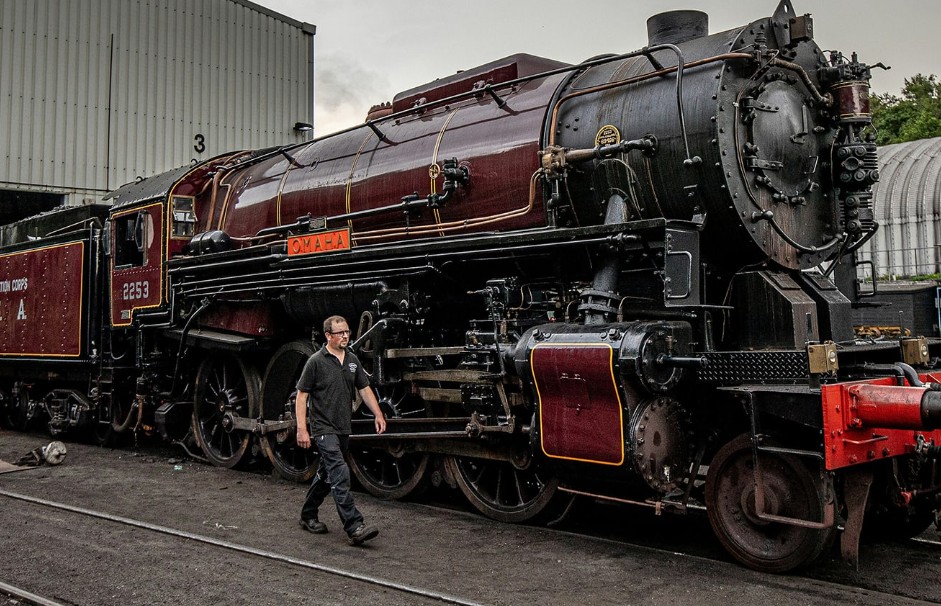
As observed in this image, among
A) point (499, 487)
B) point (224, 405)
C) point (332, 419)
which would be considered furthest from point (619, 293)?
point (224, 405)

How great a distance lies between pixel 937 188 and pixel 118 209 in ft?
58.5

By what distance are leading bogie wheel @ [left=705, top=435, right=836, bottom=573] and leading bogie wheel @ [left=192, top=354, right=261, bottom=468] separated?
4.80m

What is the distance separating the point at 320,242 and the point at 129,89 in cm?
1090

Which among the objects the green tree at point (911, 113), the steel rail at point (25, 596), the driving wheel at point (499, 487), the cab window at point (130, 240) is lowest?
the steel rail at point (25, 596)

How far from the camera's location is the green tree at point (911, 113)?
97.3 ft

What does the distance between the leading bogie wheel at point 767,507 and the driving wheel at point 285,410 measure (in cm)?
385

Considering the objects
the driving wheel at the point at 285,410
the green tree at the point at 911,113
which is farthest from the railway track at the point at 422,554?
the green tree at the point at 911,113

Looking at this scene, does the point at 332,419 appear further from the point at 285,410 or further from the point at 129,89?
the point at 129,89

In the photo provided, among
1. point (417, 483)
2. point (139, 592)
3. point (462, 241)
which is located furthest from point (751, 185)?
point (139, 592)

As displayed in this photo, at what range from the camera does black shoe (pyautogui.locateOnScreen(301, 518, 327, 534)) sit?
5.83m

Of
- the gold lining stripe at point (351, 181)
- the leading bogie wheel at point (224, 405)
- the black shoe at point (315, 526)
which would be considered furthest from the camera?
the leading bogie wheel at point (224, 405)

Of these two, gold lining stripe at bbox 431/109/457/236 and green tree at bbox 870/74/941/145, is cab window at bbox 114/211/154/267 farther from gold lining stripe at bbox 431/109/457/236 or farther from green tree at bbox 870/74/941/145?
green tree at bbox 870/74/941/145

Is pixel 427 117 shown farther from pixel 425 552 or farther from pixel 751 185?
pixel 425 552

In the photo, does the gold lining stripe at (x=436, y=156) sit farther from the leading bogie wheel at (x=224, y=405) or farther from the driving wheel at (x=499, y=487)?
the leading bogie wheel at (x=224, y=405)
